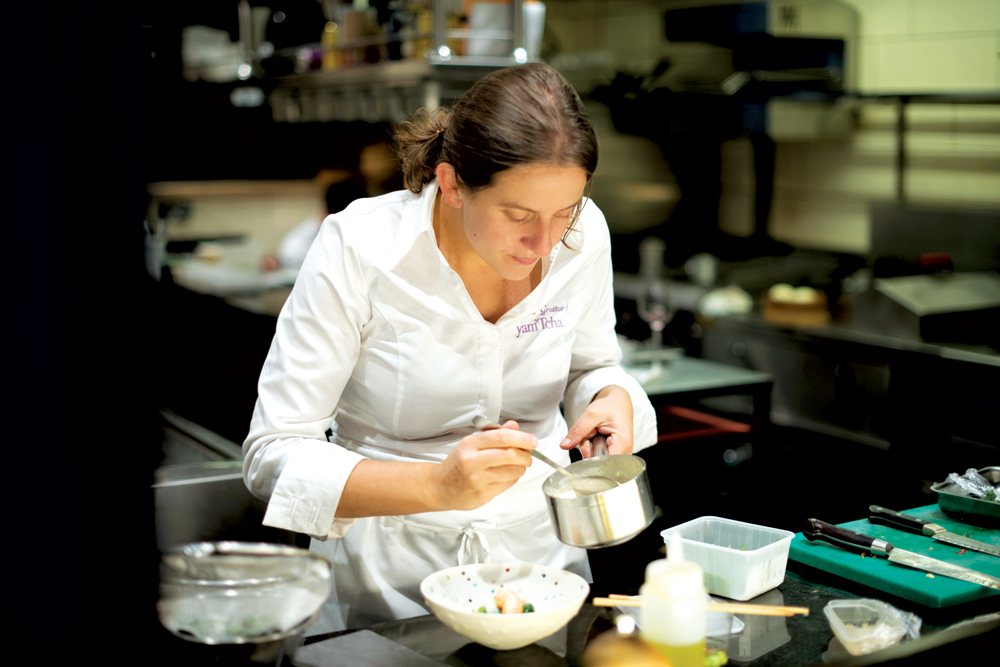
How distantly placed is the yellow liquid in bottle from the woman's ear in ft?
2.13

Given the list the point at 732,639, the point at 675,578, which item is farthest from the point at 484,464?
the point at 732,639

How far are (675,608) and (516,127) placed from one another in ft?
2.04

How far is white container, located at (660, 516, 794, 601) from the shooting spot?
1.22 meters

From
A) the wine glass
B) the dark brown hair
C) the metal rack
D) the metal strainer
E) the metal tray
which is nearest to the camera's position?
the metal strainer

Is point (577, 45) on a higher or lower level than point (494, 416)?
higher

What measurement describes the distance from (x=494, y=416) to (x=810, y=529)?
516 mm

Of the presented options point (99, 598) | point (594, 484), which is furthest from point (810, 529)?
point (99, 598)

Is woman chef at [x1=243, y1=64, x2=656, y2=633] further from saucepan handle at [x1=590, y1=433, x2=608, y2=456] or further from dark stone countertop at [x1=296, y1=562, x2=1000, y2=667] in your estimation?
dark stone countertop at [x1=296, y1=562, x2=1000, y2=667]

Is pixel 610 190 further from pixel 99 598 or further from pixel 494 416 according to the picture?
pixel 99 598

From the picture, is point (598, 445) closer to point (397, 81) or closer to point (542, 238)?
point (542, 238)

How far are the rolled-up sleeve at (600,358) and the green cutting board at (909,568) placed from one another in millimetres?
309

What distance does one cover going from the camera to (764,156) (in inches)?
163

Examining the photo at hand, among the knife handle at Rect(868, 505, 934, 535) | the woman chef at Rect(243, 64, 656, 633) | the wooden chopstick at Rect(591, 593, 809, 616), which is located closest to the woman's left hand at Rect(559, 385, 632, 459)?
the woman chef at Rect(243, 64, 656, 633)

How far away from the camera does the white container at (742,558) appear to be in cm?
122
